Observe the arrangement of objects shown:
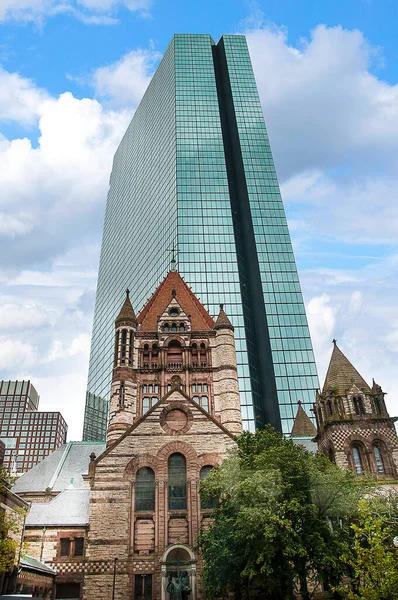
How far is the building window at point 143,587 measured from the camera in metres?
31.1

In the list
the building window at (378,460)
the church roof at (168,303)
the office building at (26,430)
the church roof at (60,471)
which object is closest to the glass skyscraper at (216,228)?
the church roof at (168,303)

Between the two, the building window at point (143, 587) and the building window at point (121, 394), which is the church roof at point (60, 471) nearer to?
the building window at point (121, 394)

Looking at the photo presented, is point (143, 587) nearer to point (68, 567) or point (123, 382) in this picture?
point (68, 567)

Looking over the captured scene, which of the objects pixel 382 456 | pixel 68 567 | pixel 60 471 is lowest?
pixel 68 567

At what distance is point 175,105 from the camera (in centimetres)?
11888

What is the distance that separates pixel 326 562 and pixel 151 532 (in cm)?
1228

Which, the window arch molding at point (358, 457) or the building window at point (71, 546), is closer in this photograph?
the building window at point (71, 546)

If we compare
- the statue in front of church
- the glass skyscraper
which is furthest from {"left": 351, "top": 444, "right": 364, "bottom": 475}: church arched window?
the glass skyscraper

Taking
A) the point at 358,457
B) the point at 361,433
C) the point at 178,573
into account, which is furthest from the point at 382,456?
the point at 178,573

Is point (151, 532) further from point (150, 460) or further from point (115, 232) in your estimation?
point (115, 232)

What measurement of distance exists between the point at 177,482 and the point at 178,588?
6422 mm

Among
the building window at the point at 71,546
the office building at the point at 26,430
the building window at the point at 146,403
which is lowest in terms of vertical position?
the building window at the point at 71,546

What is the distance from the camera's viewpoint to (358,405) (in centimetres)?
4009

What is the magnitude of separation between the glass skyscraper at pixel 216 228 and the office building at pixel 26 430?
69.4 meters
